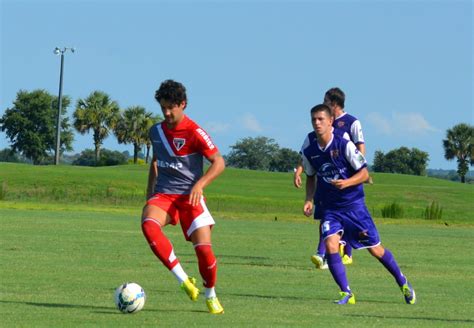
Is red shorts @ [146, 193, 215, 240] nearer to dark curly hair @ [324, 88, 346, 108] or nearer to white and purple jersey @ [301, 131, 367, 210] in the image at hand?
white and purple jersey @ [301, 131, 367, 210]

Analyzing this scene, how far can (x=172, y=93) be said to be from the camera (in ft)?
36.9

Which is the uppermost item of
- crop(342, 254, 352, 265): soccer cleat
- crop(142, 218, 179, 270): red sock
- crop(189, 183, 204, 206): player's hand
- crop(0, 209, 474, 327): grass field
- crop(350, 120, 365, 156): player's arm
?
crop(350, 120, 365, 156): player's arm

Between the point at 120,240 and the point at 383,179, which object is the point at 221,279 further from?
the point at 383,179

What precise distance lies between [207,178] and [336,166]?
2277 mm

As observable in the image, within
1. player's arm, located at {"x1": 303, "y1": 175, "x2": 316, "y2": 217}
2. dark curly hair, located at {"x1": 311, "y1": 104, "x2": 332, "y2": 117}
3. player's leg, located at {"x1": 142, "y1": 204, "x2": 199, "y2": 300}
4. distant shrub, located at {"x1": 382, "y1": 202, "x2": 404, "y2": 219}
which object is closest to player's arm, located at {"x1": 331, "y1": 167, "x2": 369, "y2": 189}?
dark curly hair, located at {"x1": 311, "y1": 104, "x2": 332, "y2": 117}

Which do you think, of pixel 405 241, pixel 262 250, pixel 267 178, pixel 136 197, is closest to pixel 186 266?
pixel 262 250

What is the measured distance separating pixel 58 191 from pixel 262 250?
150 ft

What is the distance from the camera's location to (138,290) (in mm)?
10852

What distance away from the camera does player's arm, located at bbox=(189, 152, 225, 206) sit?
11.1 metres

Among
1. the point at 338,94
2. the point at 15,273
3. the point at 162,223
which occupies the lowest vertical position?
the point at 15,273

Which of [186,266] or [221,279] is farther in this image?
[186,266]

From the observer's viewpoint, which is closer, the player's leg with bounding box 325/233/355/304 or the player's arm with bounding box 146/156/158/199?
the player's arm with bounding box 146/156/158/199

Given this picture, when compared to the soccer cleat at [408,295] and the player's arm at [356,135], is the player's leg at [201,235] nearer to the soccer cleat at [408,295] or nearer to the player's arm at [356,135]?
the soccer cleat at [408,295]

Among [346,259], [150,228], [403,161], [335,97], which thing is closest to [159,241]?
[150,228]
